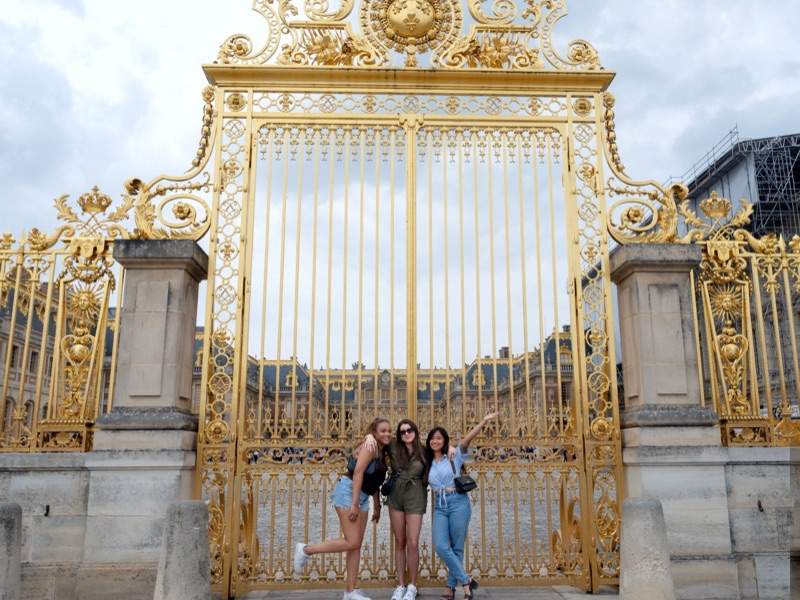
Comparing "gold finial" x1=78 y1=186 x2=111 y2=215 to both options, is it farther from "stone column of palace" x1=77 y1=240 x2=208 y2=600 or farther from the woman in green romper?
the woman in green romper

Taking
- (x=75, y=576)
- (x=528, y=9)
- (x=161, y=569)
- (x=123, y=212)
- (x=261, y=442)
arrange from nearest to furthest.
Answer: (x=161, y=569) < (x=75, y=576) < (x=261, y=442) < (x=123, y=212) < (x=528, y=9)

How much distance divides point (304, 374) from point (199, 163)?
8.93ft

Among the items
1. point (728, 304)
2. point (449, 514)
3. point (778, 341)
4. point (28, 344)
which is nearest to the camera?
point (449, 514)

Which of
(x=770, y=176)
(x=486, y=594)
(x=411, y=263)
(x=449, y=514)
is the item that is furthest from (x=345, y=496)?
(x=770, y=176)

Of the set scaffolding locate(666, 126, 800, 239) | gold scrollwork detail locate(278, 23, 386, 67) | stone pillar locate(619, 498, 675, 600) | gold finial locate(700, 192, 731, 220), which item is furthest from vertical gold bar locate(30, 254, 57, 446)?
scaffolding locate(666, 126, 800, 239)

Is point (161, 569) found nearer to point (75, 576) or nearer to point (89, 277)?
point (75, 576)

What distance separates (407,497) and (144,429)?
8.98ft

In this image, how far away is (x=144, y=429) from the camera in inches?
265

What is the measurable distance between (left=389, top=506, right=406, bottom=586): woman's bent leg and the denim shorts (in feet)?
0.97

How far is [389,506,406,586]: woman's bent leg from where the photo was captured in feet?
21.0

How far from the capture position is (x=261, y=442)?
700 cm

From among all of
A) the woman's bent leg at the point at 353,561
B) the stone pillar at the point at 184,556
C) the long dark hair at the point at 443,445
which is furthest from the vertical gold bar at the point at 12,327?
the long dark hair at the point at 443,445

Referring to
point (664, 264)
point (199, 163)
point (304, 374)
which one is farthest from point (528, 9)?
point (304, 374)

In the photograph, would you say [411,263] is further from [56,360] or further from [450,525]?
[56,360]
